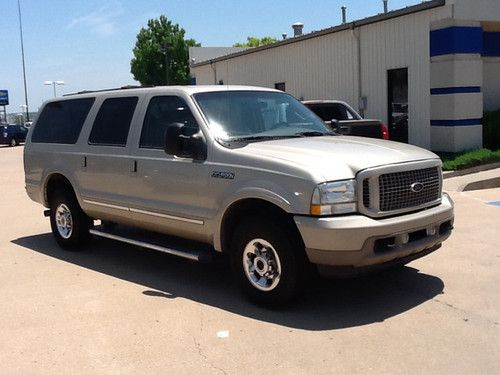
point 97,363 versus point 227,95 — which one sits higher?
point 227,95

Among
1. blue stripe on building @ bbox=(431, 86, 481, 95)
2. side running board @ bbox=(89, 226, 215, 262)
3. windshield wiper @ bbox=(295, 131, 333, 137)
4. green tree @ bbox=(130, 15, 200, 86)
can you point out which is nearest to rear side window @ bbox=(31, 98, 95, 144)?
side running board @ bbox=(89, 226, 215, 262)

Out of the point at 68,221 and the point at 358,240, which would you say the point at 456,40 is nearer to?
the point at 68,221

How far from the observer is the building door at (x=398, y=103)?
53.2 feet

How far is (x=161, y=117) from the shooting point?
6223 millimetres

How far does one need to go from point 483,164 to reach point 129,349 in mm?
11422

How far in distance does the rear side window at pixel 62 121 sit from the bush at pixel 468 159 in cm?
880

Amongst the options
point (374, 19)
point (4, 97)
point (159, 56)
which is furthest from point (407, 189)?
point (4, 97)

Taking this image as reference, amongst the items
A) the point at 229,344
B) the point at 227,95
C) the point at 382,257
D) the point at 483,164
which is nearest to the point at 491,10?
the point at 483,164

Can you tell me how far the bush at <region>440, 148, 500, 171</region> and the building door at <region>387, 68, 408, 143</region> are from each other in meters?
1.99

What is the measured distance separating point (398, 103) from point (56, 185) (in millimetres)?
11129

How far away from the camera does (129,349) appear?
445 cm

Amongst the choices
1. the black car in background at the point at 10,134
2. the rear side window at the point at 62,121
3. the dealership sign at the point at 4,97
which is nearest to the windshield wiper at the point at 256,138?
the rear side window at the point at 62,121

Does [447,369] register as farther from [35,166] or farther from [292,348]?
[35,166]

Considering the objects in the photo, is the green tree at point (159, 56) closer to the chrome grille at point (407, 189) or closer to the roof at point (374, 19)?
the roof at point (374, 19)
